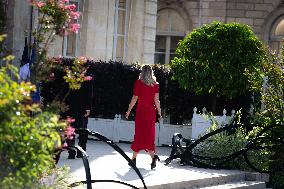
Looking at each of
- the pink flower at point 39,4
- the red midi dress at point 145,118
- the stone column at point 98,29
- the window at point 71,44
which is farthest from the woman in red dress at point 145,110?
the stone column at point 98,29

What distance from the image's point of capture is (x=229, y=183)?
13.5 meters

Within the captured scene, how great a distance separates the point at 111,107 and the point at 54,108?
43.7 feet

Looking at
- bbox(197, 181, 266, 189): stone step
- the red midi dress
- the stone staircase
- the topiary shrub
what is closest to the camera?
the stone staircase

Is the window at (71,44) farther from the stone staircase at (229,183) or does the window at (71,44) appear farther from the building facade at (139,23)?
the stone staircase at (229,183)

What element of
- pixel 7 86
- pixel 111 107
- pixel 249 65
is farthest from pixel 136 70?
pixel 7 86

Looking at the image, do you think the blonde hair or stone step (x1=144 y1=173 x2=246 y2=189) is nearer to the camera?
stone step (x1=144 y1=173 x2=246 y2=189)

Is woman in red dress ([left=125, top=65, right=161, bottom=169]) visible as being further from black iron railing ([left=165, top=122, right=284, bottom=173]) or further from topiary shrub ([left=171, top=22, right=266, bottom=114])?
topiary shrub ([left=171, top=22, right=266, bottom=114])

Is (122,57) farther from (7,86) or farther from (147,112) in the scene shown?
(7,86)

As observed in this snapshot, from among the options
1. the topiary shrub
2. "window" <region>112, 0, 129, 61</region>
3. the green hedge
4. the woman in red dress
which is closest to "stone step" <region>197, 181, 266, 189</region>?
the woman in red dress

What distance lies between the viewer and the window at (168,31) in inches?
1476

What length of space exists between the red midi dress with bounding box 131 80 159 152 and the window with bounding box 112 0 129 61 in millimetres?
10103

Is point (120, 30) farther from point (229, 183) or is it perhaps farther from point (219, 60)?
point (229, 183)

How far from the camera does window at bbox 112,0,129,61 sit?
968 inches

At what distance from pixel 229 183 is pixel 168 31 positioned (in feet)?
80.6
